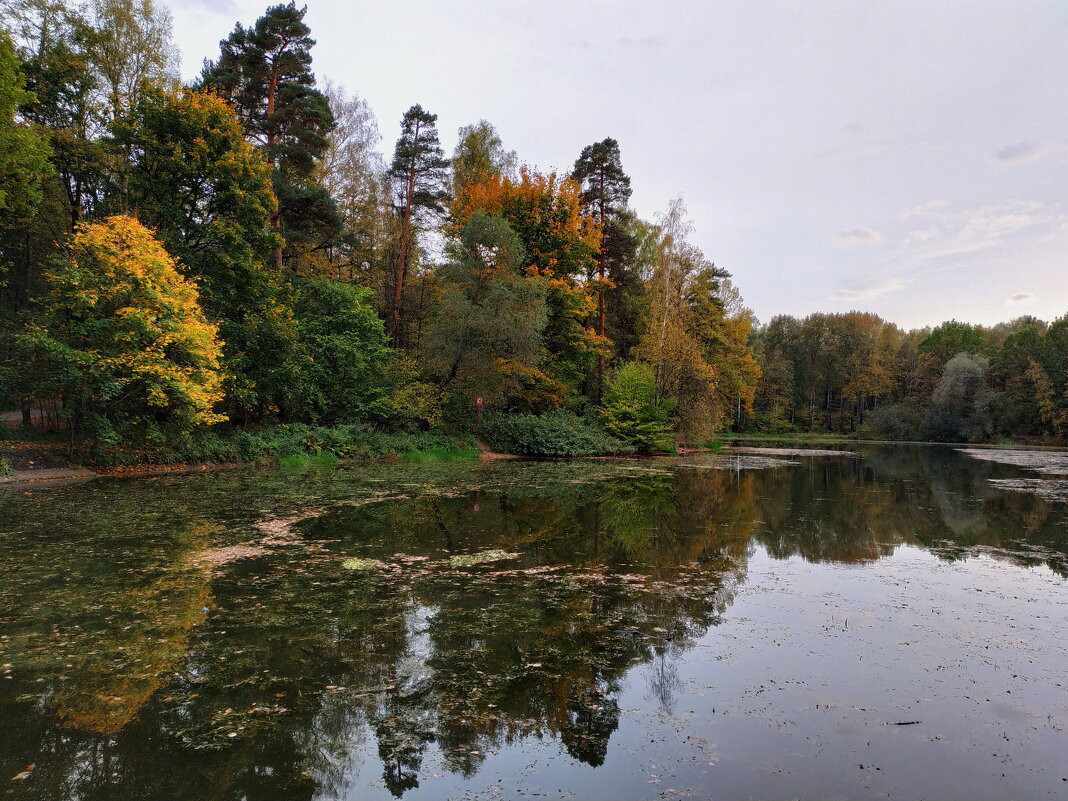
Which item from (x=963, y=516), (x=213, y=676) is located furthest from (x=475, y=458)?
(x=213, y=676)

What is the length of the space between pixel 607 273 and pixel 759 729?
3118cm

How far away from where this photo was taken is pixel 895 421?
54.6 meters

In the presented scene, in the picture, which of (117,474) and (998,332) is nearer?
(117,474)

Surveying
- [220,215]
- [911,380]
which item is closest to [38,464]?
[220,215]

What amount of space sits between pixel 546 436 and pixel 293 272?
1360 centimetres

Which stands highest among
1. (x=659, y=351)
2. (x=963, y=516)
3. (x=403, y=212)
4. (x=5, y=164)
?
(x=403, y=212)

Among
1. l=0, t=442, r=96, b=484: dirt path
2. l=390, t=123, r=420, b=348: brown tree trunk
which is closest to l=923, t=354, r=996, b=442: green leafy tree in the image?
l=390, t=123, r=420, b=348: brown tree trunk

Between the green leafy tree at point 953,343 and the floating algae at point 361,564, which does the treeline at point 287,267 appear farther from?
the green leafy tree at point 953,343

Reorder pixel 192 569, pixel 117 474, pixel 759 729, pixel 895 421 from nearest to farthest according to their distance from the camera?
pixel 759 729 → pixel 192 569 → pixel 117 474 → pixel 895 421

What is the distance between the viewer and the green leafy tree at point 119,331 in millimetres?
14820

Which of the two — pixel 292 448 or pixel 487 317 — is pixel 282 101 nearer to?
pixel 487 317

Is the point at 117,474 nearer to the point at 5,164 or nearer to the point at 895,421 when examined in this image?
the point at 5,164

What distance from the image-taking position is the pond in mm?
3504

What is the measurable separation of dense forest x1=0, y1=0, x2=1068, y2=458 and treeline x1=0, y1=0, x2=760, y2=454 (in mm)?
91
